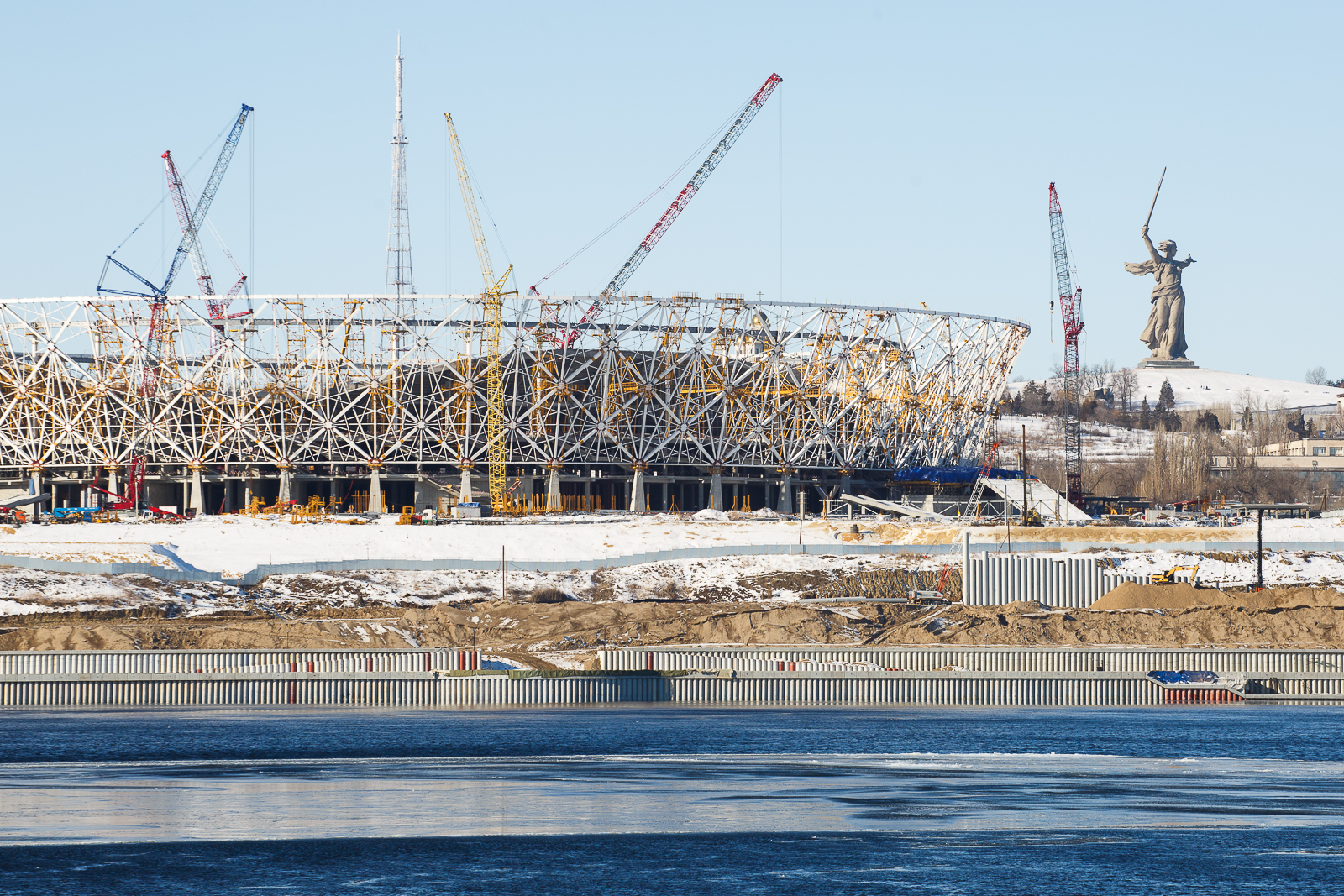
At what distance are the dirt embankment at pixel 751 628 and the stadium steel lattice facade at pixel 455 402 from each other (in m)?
61.4

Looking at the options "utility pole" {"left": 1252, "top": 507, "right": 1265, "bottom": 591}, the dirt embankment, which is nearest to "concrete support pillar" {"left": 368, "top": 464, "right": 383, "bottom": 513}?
the dirt embankment

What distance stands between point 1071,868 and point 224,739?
2561 centimetres

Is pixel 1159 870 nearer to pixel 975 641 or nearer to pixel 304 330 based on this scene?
pixel 975 641

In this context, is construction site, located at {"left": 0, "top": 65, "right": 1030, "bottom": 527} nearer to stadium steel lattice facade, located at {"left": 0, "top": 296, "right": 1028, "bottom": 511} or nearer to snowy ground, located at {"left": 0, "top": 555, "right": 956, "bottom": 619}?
stadium steel lattice facade, located at {"left": 0, "top": 296, "right": 1028, "bottom": 511}

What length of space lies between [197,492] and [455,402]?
2359 cm

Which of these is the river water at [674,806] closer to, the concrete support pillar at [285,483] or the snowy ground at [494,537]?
the snowy ground at [494,537]

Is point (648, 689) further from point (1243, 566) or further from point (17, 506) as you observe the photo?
point (17, 506)

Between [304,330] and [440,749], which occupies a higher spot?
[304,330]

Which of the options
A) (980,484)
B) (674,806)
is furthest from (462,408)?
(674,806)

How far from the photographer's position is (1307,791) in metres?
30.4

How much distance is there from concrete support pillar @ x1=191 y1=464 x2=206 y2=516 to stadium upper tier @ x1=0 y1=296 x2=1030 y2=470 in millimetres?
1441

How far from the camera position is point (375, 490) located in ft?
420

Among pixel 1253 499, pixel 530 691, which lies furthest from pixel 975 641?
pixel 1253 499

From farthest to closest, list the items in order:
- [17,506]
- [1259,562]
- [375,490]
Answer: [375,490]
[17,506]
[1259,562]
